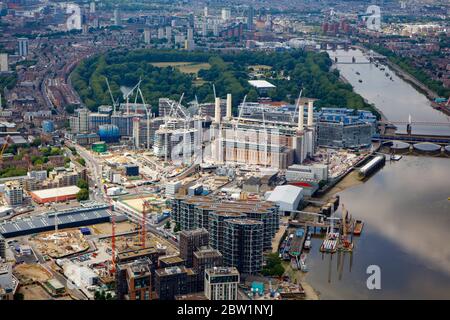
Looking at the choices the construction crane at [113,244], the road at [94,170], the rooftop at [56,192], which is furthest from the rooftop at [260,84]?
the construction crane at [113,244]

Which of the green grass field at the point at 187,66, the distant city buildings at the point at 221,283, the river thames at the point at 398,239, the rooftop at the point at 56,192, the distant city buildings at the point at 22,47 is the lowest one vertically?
the river thames at the point at 398,239

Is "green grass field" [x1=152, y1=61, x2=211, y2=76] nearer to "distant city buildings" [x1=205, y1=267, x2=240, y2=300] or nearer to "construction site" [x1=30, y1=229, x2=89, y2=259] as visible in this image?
"construction site" [x1=30, y1=229, x2=89, y2=259]

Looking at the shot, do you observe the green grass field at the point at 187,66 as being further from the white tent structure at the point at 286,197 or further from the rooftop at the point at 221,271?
the rooftop at the point at 221,271

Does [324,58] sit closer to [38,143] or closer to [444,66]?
[444,66]

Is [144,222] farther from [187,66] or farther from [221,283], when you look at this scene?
[187,66]

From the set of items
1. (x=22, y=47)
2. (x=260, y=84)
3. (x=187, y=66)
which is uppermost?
(x=22, y=47)

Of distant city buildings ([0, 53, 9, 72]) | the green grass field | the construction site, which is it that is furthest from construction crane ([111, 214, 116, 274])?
the green grass field

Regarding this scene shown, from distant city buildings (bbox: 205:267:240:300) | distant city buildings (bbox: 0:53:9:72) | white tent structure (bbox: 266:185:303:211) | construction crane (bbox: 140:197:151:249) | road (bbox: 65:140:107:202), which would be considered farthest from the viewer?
distant city buildings (bbox: 0:53:9:72)

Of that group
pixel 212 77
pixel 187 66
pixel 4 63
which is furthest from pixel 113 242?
pixel 187 66

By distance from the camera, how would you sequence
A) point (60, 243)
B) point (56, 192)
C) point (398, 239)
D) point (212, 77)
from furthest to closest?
point (212, 77)
point (56, 192)
point (398, 239)
point (60, 243)
